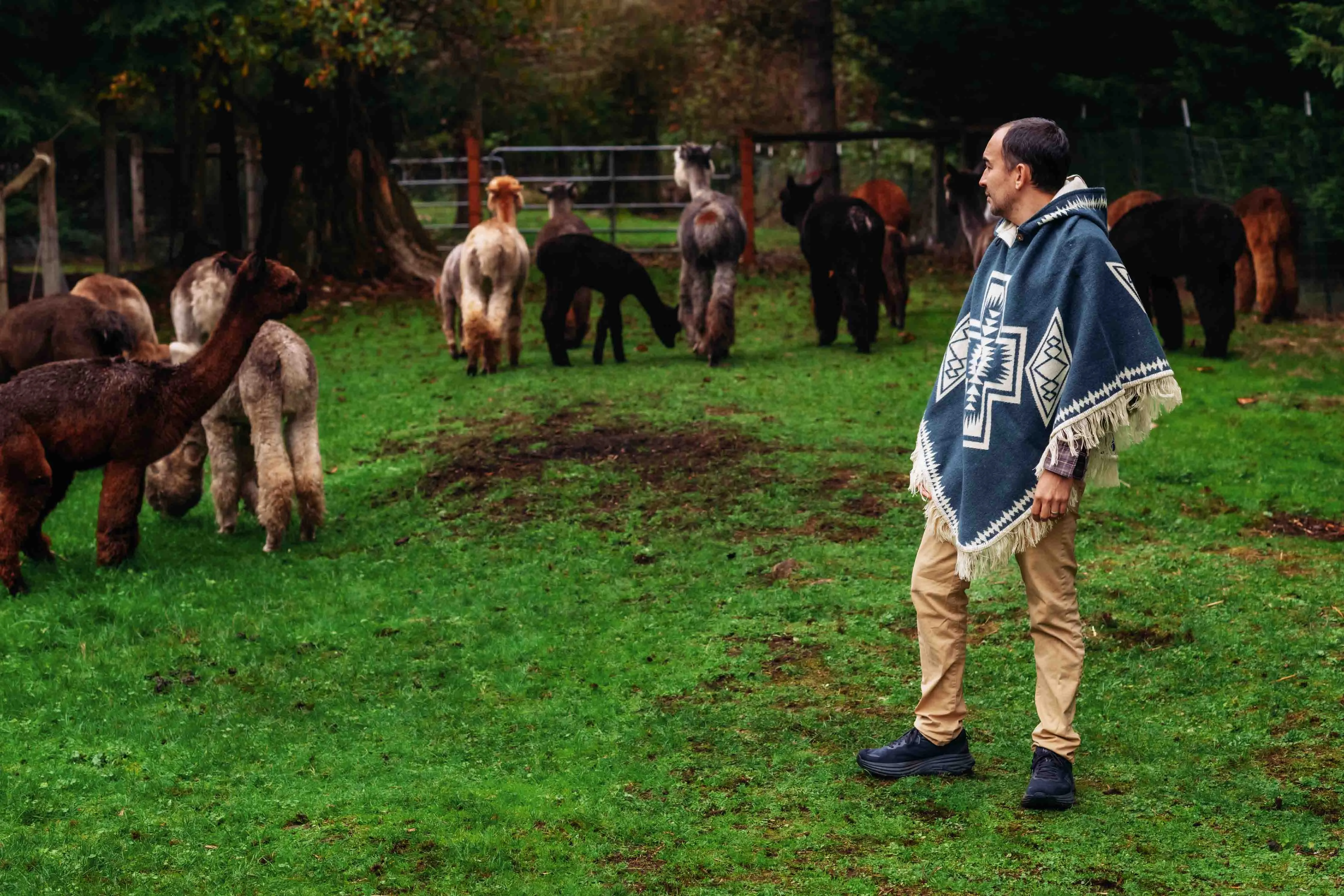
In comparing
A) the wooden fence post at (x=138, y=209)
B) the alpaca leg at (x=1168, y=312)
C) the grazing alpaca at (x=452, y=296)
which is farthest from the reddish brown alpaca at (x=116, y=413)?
the wooden fence post at (x=138, y=209)

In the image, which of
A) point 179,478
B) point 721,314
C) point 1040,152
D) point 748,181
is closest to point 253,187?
point 748,181

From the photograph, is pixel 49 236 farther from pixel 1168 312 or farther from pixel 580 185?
pixel 580 185

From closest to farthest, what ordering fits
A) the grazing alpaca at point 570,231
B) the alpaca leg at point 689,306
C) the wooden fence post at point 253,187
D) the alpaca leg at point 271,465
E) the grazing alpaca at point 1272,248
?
the alpaca leg at point 271,465 < the alpaca leg at point 689,306 < the grazing alpaca at point 570,231 < the grazing alpaca at point 1272,248 < the wooden fence post at point 253,187

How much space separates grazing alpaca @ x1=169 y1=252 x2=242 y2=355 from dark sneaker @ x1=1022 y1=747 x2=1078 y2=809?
6066 millimetres

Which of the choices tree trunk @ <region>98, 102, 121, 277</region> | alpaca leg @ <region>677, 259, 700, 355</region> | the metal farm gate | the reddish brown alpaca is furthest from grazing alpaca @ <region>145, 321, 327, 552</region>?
the metal farm gate

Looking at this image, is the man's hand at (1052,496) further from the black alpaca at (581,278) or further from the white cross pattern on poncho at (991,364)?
the black alpaca at (581,278)

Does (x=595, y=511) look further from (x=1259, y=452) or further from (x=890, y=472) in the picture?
(x=1259, y=452)

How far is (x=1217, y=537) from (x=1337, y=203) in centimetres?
958

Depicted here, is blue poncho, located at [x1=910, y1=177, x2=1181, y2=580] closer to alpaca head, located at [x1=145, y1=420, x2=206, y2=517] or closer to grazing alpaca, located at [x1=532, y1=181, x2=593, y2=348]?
alpaca head, located at [x1=145, y1=420, x2=206, y2=517]

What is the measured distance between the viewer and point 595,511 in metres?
9.34

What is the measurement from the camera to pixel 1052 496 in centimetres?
461

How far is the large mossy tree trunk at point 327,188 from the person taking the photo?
22656 millimetres

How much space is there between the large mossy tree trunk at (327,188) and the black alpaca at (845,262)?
8845 mm

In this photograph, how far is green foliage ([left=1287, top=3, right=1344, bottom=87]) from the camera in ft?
42.3
